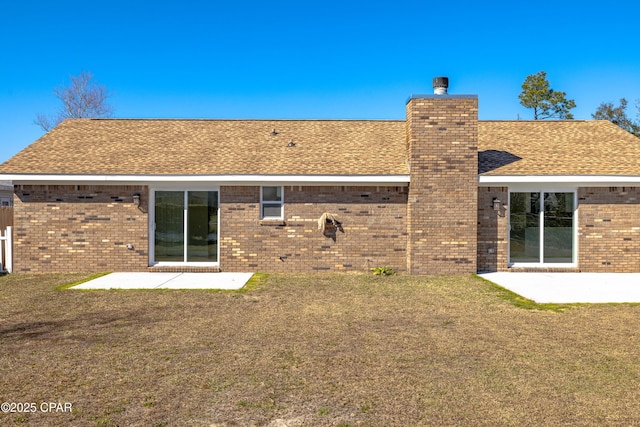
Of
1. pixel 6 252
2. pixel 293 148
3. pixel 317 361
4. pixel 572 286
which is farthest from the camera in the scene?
pixel 293 148

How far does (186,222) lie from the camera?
12.1 m

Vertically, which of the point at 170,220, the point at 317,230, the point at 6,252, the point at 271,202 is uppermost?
the point at 271,202

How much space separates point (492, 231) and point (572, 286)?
8.31 ft

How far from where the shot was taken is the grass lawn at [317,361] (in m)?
3.88

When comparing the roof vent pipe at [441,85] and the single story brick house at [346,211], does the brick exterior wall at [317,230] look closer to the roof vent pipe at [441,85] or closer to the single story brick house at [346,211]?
the single story brick house at [346,211]

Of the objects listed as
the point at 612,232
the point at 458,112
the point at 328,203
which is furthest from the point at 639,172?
the point at 328,203

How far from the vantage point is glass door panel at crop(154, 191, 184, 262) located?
1211cm

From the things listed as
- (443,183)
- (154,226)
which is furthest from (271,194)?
(443,183)

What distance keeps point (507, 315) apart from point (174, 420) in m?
5.61

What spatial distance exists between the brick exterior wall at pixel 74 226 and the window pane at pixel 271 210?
10.2 ft

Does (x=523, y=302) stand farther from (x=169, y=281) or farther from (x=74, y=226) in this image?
(x=74, y=226)

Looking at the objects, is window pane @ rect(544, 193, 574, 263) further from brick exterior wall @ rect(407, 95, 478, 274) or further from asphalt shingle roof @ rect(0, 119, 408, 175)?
asphalt shingle roof @ rect(0, 119, 408, 175)

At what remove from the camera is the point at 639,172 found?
1154 centimetres

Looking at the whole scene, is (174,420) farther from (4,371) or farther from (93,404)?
(4,371)
